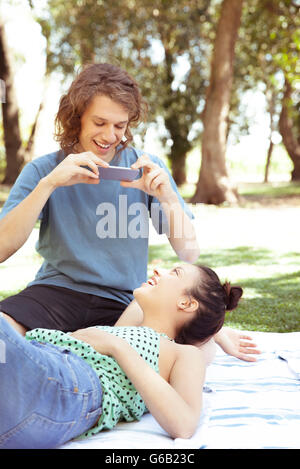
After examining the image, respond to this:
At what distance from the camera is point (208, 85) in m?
12.0

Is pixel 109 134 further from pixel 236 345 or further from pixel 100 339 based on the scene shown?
pixel 236 345

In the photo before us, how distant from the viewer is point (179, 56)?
56.6ft

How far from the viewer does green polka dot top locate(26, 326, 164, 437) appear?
1.87 metres

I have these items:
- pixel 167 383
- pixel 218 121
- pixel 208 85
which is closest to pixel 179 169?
pixel 208 85

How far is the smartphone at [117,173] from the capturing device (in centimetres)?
233

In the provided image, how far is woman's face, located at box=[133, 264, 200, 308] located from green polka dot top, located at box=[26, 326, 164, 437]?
0.19 m

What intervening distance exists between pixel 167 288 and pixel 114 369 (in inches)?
17.7

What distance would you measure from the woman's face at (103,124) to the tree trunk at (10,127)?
11469 mm

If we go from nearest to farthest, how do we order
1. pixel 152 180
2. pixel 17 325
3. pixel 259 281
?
pixel 17 325, pixel 152 180, pixel 259 281

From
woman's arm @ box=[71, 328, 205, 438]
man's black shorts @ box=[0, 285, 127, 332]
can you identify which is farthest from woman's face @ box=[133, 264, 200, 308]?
man's black shorts @ box=[0, 285, 127, 332]

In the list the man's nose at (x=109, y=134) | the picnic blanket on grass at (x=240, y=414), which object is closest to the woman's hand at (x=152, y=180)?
Result: the man's nose at (x=109, y=134)

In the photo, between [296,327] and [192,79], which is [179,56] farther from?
[296,327]

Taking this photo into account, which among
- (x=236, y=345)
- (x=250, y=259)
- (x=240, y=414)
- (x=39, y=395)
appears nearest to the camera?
(x=39, y=395)

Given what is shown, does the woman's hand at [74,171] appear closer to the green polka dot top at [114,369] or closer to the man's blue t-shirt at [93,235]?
the man's blue t-shirt at [93,235]
